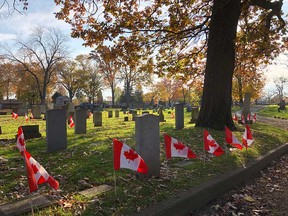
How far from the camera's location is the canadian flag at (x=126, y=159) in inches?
182

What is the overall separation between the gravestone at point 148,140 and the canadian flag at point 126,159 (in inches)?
20.5

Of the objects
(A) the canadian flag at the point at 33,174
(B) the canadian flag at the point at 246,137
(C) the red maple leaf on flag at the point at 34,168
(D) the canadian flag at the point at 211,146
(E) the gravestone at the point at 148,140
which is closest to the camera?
(A) the canadian flag at the point at 33,174

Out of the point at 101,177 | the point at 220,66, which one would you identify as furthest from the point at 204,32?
the point at 101,177

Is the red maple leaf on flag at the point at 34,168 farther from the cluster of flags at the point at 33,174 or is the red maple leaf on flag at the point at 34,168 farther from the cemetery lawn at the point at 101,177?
the cemetery lawn at the point at 101,177

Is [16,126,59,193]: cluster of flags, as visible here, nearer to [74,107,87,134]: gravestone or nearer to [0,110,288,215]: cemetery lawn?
[0,110,288,215]: cemetery lawn

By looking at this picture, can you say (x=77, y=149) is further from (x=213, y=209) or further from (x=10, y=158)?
(x=213, y=209)

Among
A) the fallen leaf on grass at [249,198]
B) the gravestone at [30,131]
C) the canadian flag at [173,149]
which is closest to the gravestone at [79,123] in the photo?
the gravestone at [30,131]

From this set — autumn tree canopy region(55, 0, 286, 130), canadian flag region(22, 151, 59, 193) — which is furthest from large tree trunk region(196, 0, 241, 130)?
canadian flag region(22, 151, 59, 193)

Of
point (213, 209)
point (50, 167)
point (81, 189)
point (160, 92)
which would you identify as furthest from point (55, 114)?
point (160, 92)

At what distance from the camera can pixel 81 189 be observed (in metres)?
4.79

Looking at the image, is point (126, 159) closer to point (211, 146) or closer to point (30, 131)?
point (211, 146)

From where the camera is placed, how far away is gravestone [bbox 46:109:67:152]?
26.0 ft

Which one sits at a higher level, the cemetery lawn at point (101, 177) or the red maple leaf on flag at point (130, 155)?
the red maple leaf on flag at point (130, 155)

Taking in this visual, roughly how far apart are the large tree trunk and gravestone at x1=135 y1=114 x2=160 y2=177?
6614 mm
